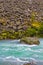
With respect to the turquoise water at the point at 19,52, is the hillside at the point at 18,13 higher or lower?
higher

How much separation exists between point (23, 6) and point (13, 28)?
2276 millimetres

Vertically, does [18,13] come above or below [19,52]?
above

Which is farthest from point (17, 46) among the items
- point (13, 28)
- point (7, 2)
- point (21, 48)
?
point (7, 2)

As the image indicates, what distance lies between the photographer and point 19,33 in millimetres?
15070

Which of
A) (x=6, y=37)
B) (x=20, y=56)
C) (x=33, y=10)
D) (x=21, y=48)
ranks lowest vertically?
(x=20, y=56)

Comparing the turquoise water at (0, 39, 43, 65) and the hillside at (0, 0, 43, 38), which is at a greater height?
the hillside at (0, 0, 43, 38)

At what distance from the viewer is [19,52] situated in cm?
1144

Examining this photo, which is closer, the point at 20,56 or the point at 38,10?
the point at 20,56

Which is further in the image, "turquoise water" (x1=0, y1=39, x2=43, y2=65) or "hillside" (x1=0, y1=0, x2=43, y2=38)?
"hillside" (x1=0, y1=0, x2=43, y2=38)

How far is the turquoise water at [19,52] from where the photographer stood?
10335 millimetres

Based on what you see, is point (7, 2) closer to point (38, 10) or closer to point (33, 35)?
point (38, 10)

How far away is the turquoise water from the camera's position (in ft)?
33.9

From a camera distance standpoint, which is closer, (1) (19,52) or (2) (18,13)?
(1) (19,52)

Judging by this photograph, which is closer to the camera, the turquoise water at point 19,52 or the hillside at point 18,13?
the turquoise water at point 19,52
